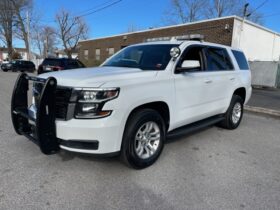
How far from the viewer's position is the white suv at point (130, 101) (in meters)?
2.88

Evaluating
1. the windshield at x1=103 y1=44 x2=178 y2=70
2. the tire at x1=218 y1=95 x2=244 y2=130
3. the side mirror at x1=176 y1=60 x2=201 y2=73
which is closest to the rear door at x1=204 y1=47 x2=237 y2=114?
the tire at x1=218 y1=95 x2=244 y2=130

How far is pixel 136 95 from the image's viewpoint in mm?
3139

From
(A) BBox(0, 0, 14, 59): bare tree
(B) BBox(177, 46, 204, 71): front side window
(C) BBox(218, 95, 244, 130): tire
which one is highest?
(A) BBox(0, 0, 14, 59): bare tree

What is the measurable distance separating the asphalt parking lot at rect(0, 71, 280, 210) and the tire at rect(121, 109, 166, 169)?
183 millimetres

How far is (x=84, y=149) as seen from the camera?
9.66 feet

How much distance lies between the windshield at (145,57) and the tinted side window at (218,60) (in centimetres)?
96

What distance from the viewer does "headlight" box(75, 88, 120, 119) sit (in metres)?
2.85

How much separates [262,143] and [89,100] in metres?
3.85

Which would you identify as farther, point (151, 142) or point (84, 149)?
point (151, 142)

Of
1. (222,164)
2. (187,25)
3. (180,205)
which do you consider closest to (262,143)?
(222,164)

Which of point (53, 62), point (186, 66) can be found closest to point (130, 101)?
point (186, 66)

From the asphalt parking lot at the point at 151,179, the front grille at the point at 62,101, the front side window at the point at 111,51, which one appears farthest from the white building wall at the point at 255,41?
the front side window at the point at 111,51

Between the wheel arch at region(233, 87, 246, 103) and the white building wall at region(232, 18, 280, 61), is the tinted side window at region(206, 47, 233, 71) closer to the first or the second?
the wheel arch at region(233, 87, 246, 103)

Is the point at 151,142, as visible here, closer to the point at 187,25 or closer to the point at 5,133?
the point at 5,133
